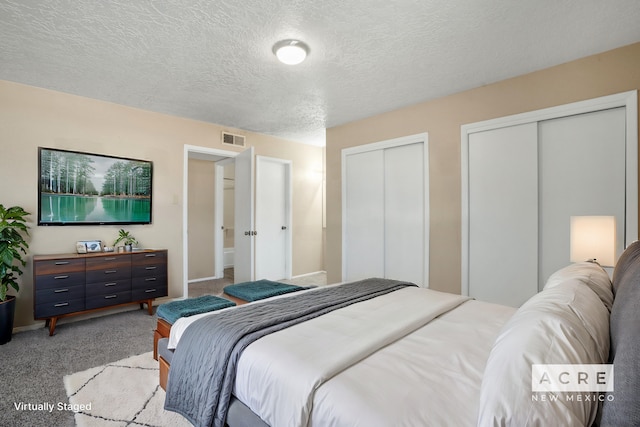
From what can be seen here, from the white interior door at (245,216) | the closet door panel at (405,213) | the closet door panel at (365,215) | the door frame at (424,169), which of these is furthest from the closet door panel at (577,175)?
the white interior door at (245,216)

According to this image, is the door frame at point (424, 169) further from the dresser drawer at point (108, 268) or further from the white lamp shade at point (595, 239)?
the dresser drawer at point (108, 268)

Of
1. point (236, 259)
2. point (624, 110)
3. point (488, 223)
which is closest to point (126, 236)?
point (236, 259)

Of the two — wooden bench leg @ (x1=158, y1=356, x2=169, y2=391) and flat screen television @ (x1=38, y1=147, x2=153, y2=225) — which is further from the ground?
flat screen television @ (x1=38, y1=147, x2=153, y2=225)

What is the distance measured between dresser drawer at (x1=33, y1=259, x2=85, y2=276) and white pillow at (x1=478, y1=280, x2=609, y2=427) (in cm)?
376

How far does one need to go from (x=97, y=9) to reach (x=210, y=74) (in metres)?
1.04

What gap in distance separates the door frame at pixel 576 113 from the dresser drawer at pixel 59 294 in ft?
13.4

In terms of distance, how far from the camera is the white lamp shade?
6.70 ft

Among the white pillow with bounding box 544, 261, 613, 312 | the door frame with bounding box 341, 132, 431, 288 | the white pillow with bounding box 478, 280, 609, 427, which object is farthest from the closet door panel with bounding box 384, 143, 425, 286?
the white pillow with bounding box 478, 280, 609, 427

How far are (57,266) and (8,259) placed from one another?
1.18 feet

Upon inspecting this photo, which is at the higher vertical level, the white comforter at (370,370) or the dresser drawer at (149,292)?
the white comforter at (370,370)

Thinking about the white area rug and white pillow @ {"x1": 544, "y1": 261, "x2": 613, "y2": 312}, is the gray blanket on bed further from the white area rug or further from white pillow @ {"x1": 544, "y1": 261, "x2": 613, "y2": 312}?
white pillow @ {"x1": 544, "y1": 261, "x2": 613, "y2": 312}

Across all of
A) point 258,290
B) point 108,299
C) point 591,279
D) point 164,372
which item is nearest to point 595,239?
point 591,279

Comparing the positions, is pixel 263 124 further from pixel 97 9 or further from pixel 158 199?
pixel 97 9

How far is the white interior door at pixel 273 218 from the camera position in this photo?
5.27 m
